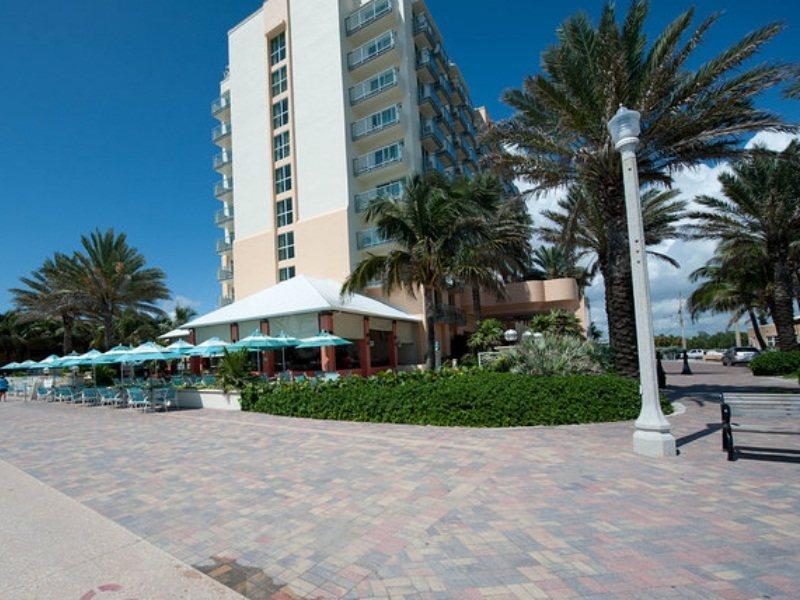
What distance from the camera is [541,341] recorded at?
13.3 m

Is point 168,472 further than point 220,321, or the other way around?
point 220,321

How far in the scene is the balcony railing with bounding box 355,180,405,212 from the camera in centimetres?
2939

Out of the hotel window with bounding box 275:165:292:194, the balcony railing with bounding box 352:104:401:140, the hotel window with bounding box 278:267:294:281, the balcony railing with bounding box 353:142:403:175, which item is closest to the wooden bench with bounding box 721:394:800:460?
the balcony railing with bounding box 353:142:403:175

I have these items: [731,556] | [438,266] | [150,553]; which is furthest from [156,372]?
[731,556]

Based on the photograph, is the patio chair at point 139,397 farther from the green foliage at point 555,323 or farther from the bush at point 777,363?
the bush at point 777,363

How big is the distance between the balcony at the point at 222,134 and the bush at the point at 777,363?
40893mm

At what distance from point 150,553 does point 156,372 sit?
34.2 metres

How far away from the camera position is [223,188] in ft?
134

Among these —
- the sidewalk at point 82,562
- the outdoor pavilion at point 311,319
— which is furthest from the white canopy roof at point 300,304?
the sidewalk at point 82,562

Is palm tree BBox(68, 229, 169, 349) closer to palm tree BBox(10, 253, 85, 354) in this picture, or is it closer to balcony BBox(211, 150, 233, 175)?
palm tree BBox(10, 253, 85, 354)

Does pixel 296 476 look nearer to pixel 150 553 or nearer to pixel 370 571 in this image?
pixel 150 553

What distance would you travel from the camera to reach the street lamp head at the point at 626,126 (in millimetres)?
7445

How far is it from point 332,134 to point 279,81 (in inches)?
318

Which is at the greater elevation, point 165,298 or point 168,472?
point 165,298
